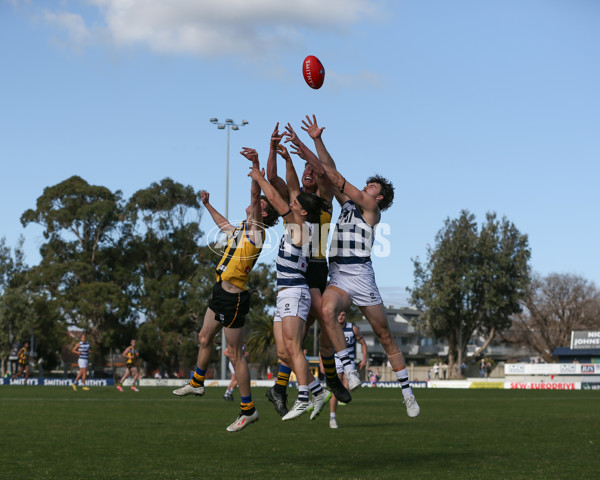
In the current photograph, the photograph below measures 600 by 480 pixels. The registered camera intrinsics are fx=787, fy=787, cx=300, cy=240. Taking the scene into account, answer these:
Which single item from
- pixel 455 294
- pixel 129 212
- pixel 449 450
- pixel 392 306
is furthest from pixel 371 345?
pixel 449 450

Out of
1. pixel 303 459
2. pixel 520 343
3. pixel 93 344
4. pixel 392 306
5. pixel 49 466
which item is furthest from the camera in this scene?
pixel 392 306

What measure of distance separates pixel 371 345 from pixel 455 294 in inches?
2196

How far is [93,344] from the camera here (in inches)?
2566

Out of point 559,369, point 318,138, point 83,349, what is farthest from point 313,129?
point 559,369

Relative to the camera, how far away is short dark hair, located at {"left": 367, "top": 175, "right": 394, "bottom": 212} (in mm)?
10523

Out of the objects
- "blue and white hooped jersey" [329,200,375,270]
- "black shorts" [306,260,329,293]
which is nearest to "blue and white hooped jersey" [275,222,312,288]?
"black shorts" [306,260,329,293]

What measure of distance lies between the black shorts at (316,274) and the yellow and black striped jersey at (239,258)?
28.8 inches

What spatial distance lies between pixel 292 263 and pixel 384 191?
1628mm

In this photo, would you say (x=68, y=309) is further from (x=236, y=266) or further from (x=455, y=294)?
(x=236, y=266)

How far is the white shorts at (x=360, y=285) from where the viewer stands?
402 inches

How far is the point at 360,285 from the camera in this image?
1024 cm

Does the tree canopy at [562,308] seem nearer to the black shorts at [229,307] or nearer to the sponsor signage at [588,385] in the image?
the sponsor signage at [588,385]

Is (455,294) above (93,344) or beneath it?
above

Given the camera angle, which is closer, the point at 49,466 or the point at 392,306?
the point at 49,466
